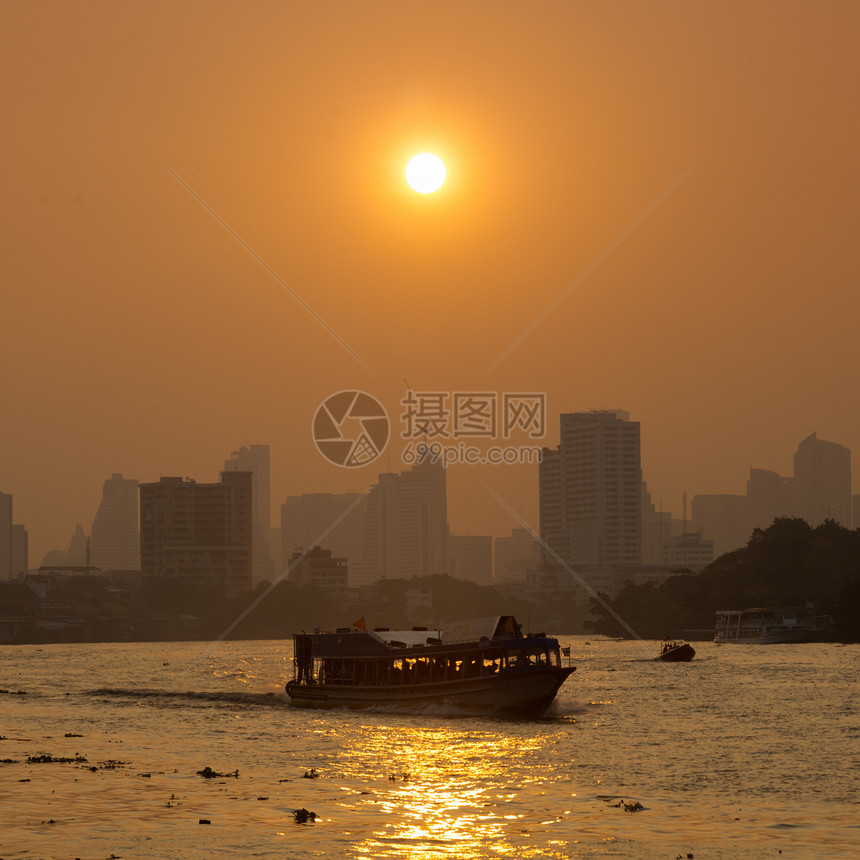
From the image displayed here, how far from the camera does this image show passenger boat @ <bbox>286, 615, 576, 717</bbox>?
7775 cm

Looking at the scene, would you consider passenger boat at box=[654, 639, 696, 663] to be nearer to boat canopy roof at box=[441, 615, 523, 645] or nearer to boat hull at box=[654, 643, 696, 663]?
boat hull at box=[654, 643, 696, 663]

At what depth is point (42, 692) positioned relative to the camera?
113938mm

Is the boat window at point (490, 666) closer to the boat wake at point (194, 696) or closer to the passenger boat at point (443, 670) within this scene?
the passenger boat at point (443, 670)

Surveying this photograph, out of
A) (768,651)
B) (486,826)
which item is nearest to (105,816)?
(486,826)

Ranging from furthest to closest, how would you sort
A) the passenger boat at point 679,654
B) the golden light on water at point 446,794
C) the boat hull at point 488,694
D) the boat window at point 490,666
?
1. the passenger boat at point 679,654
2. the boat window at point 490,666
3. the boat hull at point 488,694
4. the golden light on water at point 446,794

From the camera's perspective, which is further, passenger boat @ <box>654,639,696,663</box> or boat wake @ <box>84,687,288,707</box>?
passenger boat @ <box>654,639,696,663</box>

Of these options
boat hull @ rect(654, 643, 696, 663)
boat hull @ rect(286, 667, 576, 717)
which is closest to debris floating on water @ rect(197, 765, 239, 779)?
boat hull @ rect(286, 667, 576, 717)

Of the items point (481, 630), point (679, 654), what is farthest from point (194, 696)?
point (679, 654)

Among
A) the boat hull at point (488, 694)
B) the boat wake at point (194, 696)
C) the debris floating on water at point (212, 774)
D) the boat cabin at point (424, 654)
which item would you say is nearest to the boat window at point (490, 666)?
the boat cabin at point (424, 654)

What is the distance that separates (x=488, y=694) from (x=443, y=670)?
5074 millimetres

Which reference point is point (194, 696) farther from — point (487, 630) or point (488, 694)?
point (488, 694)

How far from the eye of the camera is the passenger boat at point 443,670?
77750mm

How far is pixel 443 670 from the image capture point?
Answer: 8194 centimetres

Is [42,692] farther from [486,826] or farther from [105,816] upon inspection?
[486,826]
